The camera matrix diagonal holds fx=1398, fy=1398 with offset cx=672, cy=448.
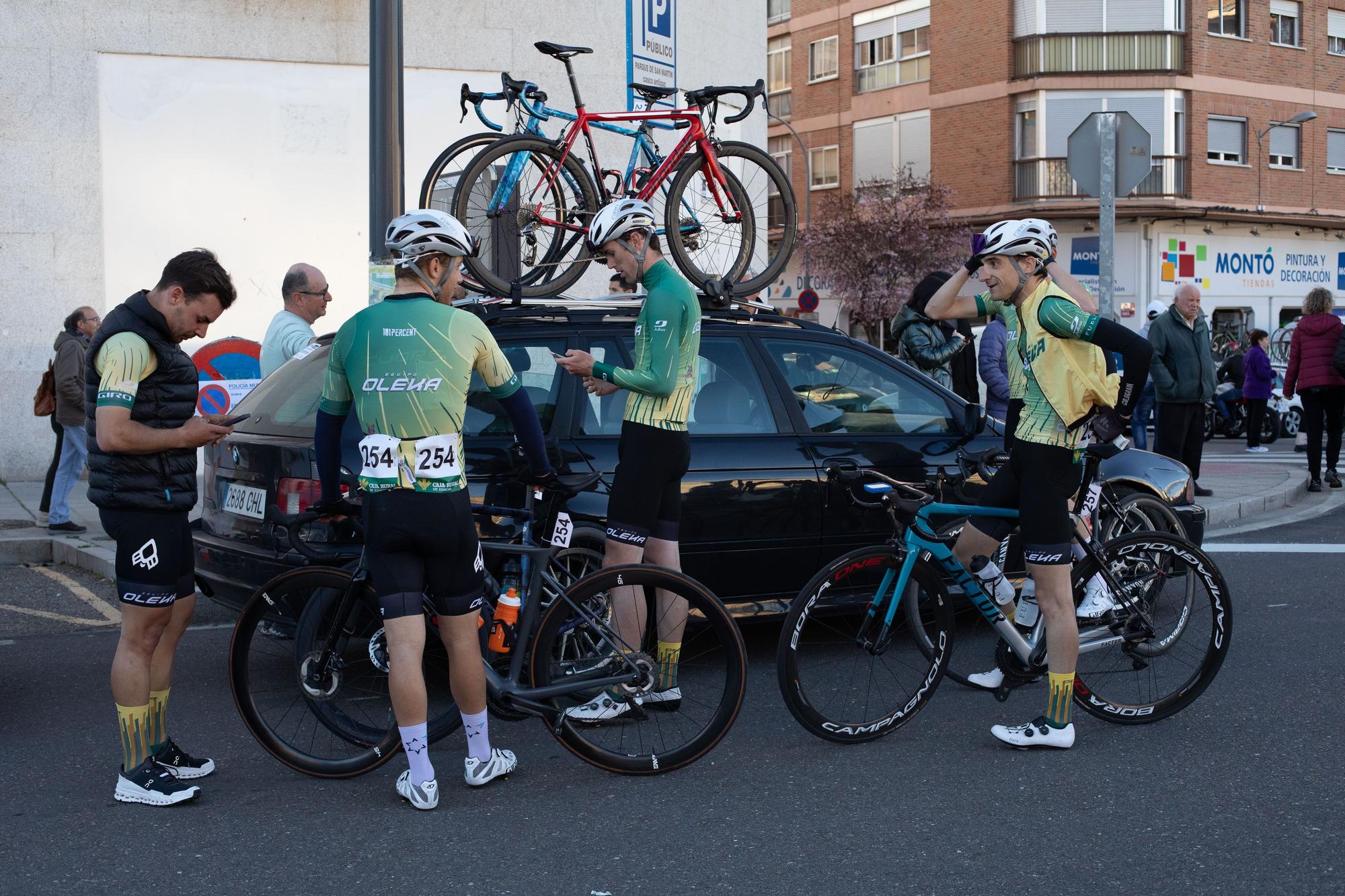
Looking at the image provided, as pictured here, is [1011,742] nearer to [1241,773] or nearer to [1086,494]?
[1241,773]

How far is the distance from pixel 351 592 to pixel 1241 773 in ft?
9.89

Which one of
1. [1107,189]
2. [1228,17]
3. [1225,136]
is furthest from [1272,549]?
[1228,17]

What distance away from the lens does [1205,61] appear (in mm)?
34812

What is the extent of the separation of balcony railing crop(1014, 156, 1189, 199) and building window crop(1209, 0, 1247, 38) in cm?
369

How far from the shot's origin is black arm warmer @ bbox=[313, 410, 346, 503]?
454cm

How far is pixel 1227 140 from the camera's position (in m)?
35.4

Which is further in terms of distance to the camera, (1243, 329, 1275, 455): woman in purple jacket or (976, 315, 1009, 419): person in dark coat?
(1243, 329, 1275, 455): woman in purple jacket

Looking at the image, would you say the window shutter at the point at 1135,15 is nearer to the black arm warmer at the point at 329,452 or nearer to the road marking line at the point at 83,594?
the road marking line at the point at 83,594

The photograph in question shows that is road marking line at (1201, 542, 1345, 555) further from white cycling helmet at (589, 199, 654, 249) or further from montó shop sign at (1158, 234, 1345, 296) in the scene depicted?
montó shop sign at (1158, 234, 1345, 296)

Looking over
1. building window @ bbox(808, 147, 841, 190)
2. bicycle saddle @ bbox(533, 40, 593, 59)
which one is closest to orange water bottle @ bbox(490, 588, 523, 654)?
Result: bicycle saddle @ bbox(533, 40, 593, 59)

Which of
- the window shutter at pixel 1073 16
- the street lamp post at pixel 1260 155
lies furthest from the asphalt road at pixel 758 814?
the street lamp post at pixel 1260 155

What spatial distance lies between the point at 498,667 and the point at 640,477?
3.11 feet

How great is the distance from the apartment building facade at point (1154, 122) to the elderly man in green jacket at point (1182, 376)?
2226 cm

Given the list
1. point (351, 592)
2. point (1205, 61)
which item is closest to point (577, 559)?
point (351, 592)
